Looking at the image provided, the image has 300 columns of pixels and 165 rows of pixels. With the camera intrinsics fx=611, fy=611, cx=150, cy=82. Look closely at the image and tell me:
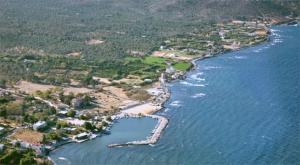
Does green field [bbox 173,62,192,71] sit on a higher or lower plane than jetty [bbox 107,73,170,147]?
higher

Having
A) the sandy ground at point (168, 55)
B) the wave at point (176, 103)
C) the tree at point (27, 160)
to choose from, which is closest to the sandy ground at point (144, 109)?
the wave at point (176, 103)

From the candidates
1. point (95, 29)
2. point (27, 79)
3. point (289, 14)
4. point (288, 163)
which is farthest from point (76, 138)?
point (289, 14)

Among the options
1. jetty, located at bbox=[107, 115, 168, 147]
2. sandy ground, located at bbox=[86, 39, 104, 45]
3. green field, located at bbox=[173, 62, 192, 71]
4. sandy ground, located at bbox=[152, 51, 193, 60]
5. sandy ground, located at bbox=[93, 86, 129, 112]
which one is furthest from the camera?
sandy ground, located at bbox=[86, 39, 104, 45]

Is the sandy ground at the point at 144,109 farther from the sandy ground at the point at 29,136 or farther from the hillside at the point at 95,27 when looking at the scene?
the hillside at the point at 95,27

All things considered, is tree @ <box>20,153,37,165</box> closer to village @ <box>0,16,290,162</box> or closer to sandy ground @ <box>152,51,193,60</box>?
village @ <box>0,16,290,162</box>

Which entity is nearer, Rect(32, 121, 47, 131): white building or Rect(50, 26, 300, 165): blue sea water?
Rect(50, 26, 300, 165): blue sea water

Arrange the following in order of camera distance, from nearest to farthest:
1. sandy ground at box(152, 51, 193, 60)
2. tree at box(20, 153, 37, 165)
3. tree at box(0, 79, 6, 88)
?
tree at box(20, 153, 37, 165), tree at box(0, 79, 6, 88), sandy ground at box(152, 51, 193, 60)

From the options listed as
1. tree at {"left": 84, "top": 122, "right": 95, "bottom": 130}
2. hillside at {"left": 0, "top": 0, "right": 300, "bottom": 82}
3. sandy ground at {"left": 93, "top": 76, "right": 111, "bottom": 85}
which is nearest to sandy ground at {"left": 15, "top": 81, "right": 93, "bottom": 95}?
hillside at {"left": 0, "top": 0, "right": 300, "bottom": 82}
